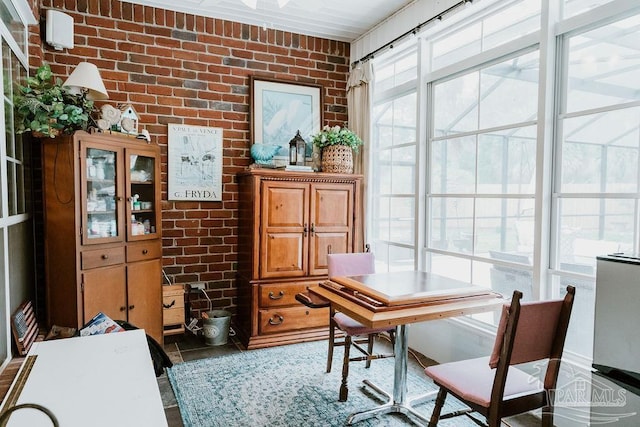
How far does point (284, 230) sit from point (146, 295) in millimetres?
1200

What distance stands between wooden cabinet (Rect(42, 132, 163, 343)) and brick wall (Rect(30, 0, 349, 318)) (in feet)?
1.47

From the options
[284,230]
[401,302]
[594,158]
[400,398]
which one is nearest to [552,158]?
[594,158]

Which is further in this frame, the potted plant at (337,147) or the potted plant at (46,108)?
the potted plant at (337,147)

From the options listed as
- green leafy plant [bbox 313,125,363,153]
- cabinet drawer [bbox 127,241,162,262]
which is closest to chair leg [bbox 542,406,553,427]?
green leafy plant [bbox 313,125,363,153]

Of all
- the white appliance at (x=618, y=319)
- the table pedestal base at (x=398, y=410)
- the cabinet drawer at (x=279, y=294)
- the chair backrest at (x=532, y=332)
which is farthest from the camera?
the cabinet drawer at (x=279, y=294)

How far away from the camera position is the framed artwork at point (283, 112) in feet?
12.9

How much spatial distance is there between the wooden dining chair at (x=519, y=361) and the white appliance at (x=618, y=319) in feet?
0.38

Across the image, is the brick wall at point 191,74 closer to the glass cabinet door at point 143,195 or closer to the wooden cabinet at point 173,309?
the wooden cabinet at point 173,309

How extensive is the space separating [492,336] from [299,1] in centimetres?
296

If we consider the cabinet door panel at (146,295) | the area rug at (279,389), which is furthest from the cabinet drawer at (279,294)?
the cabinet door panel at (146,295)

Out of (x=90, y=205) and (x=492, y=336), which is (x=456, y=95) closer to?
(x=492, y=336)

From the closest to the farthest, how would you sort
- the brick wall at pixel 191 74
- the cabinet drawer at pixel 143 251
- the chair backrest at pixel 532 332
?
the chair backrest at pixel 532 332 < the cabinet drawer at pixel 143 251 < the brick wall at pixel 191 74

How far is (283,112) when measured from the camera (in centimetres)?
402

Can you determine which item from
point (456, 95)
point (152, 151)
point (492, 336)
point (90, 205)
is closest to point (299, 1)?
point (456, 95)
